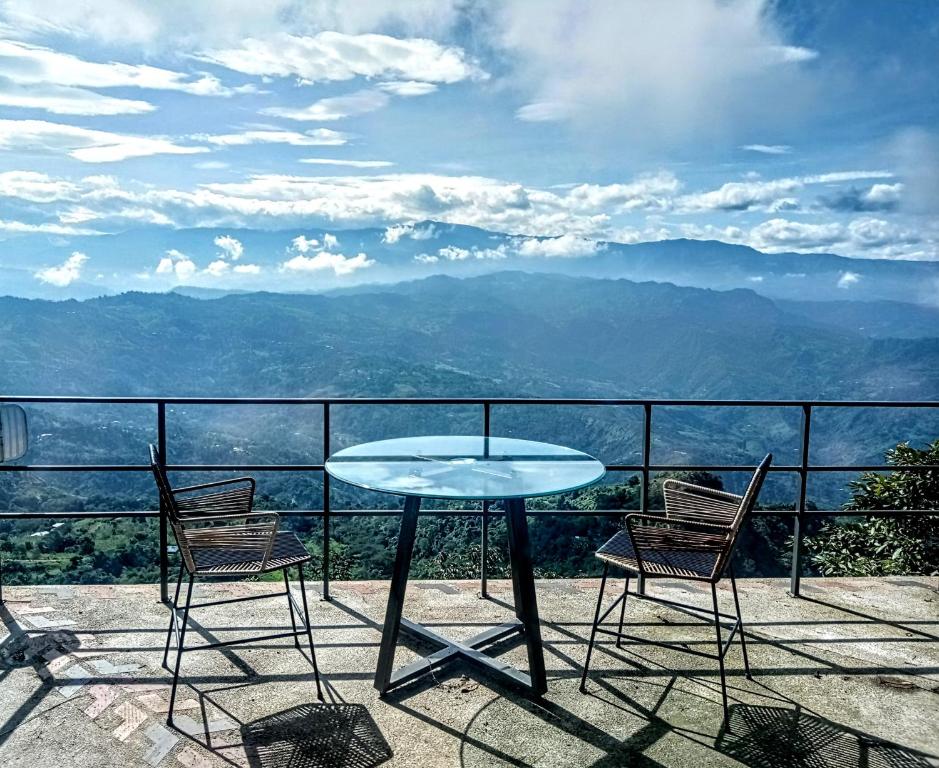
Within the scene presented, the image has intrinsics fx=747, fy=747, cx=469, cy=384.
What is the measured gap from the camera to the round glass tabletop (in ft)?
8.35

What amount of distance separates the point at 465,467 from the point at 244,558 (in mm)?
878

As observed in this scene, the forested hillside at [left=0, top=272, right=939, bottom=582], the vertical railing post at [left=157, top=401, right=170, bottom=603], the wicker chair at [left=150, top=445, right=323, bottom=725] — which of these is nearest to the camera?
the wicker chair at [left=150, top=445, right=323, bottom=725]

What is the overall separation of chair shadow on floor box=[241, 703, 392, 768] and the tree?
19.0ft

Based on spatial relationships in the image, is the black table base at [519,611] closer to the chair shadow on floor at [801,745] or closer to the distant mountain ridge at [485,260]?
the chair shadow on floor at [801,745]

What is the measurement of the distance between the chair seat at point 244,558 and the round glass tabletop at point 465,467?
32cm

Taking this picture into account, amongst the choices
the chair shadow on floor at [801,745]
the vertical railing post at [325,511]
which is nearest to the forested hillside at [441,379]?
the vertical railing post at [325,511]

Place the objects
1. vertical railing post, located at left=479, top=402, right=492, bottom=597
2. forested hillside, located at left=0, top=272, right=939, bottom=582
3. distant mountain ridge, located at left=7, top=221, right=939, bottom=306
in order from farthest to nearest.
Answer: distant mountain ridge, located at left=7, top=221, right=939, bottom=306
forested hillside, located at left=0, top=272, right=939, bottom=582
vertical railing post, located at left=479, top=402, right=492, bottom=597

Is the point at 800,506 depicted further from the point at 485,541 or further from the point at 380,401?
the point at 380,401

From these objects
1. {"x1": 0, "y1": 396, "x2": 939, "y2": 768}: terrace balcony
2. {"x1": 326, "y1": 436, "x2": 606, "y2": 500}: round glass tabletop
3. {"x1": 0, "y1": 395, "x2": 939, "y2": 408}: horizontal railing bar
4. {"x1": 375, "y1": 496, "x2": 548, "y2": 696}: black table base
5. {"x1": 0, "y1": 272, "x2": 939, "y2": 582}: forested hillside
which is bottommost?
{"x1": 0, "y1": 272, "x2": 939, "y2": 582}: forested hillside

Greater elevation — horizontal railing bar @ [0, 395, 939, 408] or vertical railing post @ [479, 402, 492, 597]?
horizontal railing bar @ [0, 395, 939, 408]

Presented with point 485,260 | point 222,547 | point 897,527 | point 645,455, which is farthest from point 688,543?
point 485,260

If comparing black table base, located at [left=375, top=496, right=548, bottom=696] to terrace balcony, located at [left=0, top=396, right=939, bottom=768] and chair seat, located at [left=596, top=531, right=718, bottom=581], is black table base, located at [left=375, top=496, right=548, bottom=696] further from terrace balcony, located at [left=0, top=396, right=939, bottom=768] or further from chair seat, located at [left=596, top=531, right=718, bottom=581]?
chair seat, located at [left=596, top=531, right=718, bottom=581]

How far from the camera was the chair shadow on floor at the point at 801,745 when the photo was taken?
2281mm

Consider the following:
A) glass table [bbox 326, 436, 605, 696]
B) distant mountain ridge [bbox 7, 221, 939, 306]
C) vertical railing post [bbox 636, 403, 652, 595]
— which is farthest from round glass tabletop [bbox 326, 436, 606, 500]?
distant mountain ridge [bbox 7, 221, 939, 306]
